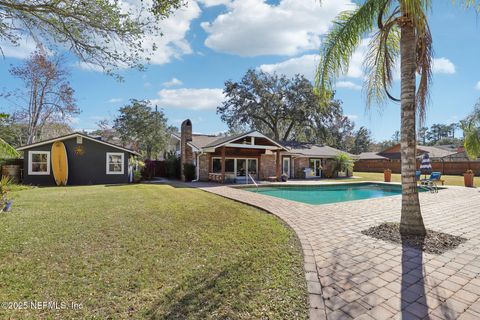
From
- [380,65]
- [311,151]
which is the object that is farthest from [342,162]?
[380,65]

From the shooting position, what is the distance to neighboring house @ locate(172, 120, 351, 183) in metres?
20.0

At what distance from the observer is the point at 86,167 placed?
1747 centimetres

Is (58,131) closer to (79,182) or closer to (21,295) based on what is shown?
(79,182)

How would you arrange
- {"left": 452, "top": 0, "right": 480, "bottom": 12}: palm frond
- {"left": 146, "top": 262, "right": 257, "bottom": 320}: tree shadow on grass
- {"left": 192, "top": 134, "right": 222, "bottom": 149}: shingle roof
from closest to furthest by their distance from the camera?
1. {"left": 146, "top": 262, "right": 257, "bottom": 320}: tree shadow on grass
2. {"left": 452, "top": 0, "right": 480, "bottom": 12}: palm frond
3. {"left": 192, "top": 134, "right": 222, "bottom": 149}: shingle roof

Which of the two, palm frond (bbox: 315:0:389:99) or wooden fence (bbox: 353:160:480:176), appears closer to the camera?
palm frond (bbox: 315:0:389:99)

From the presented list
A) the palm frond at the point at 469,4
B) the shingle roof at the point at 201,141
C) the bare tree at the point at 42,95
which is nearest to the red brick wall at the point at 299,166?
the shingle roof at the point at 201,141

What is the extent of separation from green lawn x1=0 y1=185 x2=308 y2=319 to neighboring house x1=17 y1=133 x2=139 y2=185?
36.6 ft

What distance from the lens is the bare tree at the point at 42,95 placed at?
23484 millimetres

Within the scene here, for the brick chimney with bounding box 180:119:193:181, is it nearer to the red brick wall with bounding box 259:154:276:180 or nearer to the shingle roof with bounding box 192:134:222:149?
the shingle roof with bounding box 192:134:222:149

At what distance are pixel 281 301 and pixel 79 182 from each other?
18491mm

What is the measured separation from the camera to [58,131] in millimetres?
28250

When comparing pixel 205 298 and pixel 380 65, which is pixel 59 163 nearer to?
pixel 205 298

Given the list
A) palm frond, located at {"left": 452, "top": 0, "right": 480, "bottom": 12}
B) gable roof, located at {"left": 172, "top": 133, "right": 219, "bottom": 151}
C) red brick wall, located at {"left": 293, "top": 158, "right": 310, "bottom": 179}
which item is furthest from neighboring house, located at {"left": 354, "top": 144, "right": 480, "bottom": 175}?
palm frond, located at {"left": 452, "top": 0, "right": 480, "bottom": 12}

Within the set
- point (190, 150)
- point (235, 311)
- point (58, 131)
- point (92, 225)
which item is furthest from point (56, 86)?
point (235, 311)
